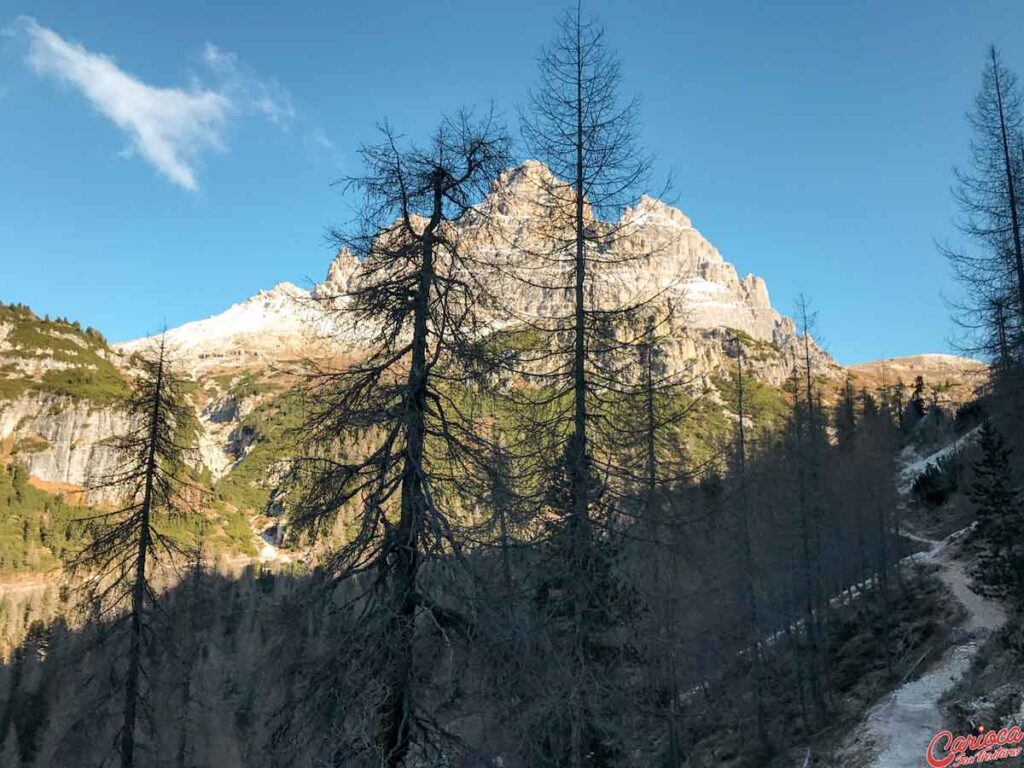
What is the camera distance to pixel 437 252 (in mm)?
9477

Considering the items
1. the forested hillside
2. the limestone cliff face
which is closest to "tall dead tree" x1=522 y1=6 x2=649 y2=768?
the forested hillside

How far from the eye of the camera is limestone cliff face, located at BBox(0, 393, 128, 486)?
4220 inches

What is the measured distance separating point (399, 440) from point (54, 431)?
5167 inches

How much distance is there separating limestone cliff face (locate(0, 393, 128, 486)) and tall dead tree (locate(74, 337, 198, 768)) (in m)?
107

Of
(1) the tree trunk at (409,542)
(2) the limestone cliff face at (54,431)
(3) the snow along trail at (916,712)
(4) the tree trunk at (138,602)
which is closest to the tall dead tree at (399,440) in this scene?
(1) the tree trunk at (409,542)

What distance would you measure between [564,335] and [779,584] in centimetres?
3151

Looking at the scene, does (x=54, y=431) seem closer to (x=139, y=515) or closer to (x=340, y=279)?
(x=139, y=515)

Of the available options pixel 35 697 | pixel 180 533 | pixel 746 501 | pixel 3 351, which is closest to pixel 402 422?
pixel 746 501

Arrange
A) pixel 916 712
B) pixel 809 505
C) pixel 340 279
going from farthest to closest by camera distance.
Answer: pixel 809 505 < pixel 916 712 < pixel 340 279

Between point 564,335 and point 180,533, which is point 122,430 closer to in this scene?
point 180,533

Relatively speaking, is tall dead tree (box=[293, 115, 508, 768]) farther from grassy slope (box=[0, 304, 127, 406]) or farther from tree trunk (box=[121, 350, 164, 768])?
grassy slope (box=[0, 304, 127, 406])

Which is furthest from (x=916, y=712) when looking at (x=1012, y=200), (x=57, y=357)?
(x=57, y=357)

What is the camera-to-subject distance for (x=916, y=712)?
18031mm

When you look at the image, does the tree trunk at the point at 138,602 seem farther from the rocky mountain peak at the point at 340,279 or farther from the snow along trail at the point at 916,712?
the snow along trail at the point at 916,712
